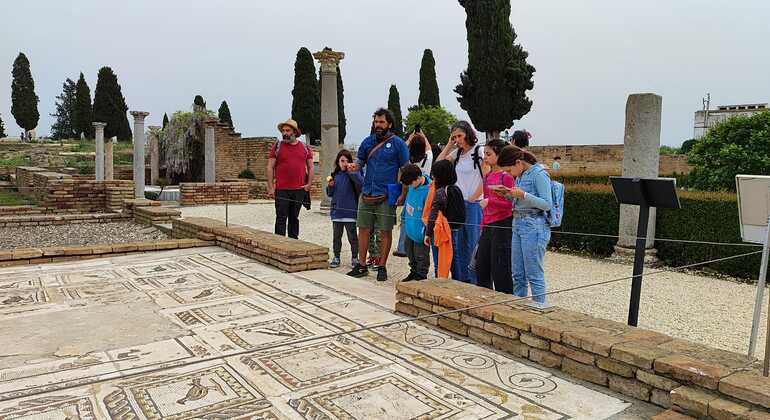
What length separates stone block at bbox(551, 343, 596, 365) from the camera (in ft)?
9.29

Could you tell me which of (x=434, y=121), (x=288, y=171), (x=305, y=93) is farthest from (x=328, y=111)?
(x=434, y=121)

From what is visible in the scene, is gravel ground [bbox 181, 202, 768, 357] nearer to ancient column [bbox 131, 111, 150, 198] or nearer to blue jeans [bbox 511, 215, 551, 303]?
blue jeans [bbox 511, 215, 551, 303]

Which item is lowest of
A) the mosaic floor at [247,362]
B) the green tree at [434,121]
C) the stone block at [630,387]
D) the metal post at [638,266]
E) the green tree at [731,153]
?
the mosaic floor at [247,362]

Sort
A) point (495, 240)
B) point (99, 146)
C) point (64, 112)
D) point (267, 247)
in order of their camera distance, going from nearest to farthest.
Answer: point (495, 240) → point (267, 247) → point (99, 146) → point (64, 112)

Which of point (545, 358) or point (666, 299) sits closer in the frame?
point (545, 358)

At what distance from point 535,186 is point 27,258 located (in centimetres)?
553

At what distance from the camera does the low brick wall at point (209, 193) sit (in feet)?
50.0

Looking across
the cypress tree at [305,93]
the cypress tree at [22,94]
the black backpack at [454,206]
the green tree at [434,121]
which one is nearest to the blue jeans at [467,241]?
the black backpack at [454,206]

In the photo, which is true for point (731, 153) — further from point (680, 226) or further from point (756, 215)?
point (756, 215)

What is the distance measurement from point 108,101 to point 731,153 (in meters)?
31.1

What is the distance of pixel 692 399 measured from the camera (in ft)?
7.62

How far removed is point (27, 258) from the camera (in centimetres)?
599

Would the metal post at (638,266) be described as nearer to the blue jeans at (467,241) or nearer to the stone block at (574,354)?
the stone block at (574,354)

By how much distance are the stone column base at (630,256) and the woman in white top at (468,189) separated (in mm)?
3334
